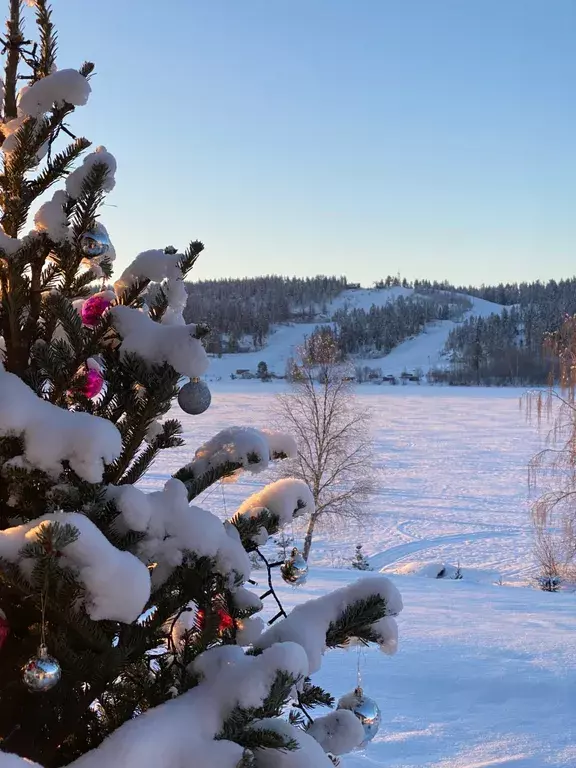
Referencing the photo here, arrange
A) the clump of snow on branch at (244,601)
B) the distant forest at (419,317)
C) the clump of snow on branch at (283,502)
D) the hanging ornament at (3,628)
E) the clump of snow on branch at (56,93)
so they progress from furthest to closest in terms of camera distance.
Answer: the distant forest at (419,317), the clump of snow on branch at (283,502), the clump of snow on branch at (244,601), the clump of snow on branch at (56,93), the hanging ornament at (3,628)

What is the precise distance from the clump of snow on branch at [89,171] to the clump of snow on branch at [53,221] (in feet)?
0.12

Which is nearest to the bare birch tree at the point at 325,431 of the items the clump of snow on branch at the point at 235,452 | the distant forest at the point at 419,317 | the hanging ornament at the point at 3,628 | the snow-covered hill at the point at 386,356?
the clump of snow on branch at the point at 235,452

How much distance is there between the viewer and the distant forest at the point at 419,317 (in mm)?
73869

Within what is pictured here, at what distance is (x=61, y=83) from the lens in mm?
1265

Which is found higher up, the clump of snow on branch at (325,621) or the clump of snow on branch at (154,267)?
the clump of snow on branch at (154,267)

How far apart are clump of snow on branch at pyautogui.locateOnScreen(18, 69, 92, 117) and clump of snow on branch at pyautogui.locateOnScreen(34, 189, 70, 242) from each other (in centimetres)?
19

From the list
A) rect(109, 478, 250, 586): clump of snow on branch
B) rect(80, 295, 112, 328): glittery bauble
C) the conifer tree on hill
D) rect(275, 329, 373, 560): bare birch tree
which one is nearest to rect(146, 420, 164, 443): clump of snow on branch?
the conifer tree on hill

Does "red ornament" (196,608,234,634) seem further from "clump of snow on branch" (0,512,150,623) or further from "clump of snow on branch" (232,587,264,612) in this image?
"clump of snow on branch" (0,512,150,623)

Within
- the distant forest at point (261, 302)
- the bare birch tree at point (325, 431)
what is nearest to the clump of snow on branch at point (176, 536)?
the bare birch tree at point (325, 431)

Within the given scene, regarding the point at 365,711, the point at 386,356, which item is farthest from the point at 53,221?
the point at 386,356

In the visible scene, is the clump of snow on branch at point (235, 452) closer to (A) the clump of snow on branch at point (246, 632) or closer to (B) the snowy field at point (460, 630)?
(A) the clump of snow on branch at point (246, 632)

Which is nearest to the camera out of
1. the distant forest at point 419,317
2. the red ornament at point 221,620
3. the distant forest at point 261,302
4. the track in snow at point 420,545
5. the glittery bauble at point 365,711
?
the red ornament at point 221,620

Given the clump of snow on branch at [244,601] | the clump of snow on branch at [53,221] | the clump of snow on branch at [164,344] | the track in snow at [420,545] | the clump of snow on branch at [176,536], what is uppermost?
the clump of snow on branch at [53,221]

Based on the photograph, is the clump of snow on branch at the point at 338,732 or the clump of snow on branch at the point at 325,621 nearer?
the clump of snow on branch at the point at 325,621
